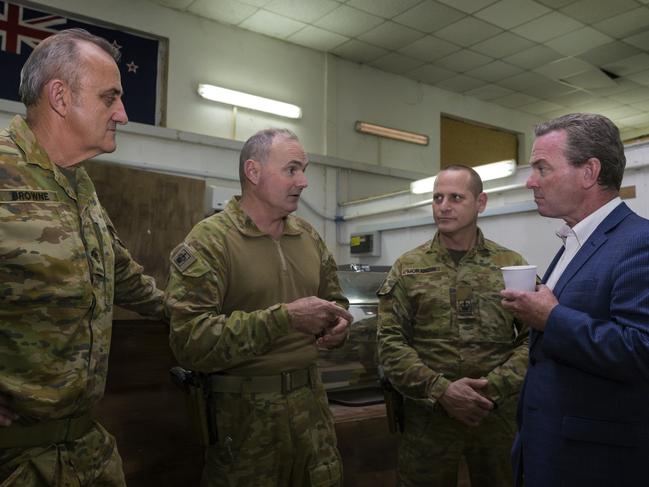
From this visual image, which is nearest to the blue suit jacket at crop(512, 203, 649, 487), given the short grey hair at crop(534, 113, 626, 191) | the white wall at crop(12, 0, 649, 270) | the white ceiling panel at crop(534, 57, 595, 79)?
the short grey hair at crop(534, 113, 626, 191)

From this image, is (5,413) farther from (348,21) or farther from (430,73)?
(430,73)

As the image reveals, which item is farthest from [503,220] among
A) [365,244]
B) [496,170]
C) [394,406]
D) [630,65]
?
[630,65]

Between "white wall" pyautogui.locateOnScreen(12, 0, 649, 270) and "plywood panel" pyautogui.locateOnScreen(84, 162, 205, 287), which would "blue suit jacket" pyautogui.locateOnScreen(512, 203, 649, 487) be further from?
"plywood panel" pyautogui.locateOnScreen(84, 162, 205, 287)

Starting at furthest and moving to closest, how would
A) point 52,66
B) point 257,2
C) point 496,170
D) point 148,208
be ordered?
1. point 257,2
2. point 496,170
3. point 148,208
4. point 52,66

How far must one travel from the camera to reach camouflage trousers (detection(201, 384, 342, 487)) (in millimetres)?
1623

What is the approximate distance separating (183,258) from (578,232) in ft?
4.02

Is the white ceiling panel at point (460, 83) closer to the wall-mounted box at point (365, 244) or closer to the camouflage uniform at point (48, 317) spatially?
the wall-mounted box at point (365, 244)

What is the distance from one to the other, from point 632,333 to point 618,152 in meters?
0.58

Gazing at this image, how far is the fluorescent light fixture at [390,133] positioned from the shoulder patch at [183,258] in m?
4.74

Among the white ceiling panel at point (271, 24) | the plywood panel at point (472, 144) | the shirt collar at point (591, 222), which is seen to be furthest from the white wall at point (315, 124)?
the shirt collar at point (591, 222)

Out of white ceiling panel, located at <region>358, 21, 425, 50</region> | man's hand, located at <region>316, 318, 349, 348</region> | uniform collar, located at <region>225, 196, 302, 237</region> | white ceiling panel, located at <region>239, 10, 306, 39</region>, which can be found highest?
white ceiling panel, located at <region>358, 21, 425, 50</region>

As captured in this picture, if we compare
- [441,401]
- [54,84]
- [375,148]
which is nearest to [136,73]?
[375,148]

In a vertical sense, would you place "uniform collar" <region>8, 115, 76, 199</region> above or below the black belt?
above

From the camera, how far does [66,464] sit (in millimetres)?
1247
